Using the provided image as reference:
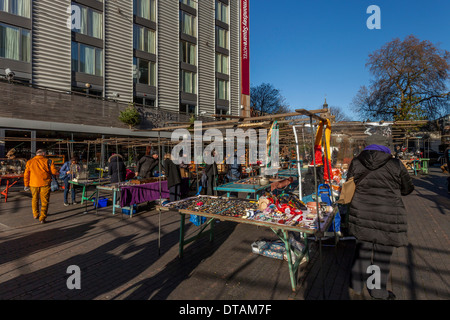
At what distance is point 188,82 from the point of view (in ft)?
68.2

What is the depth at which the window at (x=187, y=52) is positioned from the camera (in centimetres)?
2034

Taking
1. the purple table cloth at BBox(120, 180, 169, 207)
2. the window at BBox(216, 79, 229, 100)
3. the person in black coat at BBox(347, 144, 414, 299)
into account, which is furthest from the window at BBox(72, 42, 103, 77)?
the person in black coat at BBox(347, 144, 414, 299)

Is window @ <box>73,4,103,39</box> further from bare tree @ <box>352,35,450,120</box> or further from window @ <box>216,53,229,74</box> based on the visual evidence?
bare tree @ <box>352,35,450,120</box>

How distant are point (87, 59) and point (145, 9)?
6.24 meters

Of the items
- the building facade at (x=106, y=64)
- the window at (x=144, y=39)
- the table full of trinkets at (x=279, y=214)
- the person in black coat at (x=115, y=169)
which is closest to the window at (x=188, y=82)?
the building facade at (x=106, y=64)

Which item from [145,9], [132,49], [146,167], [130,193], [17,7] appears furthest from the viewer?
[145,9]

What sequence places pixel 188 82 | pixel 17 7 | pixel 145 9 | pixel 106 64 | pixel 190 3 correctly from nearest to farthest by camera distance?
pixel 17 7
pixel 106 64
pixel 145 9
pixel 188 82
pixel 190 3

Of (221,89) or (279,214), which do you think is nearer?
(279,214)

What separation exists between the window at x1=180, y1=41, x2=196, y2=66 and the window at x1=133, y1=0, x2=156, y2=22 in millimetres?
2876

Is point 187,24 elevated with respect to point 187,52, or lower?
elevated

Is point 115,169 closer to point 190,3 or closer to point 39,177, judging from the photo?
point 39,177

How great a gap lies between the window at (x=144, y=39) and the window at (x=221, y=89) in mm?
6680

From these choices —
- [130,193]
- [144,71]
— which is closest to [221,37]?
[144,71]
